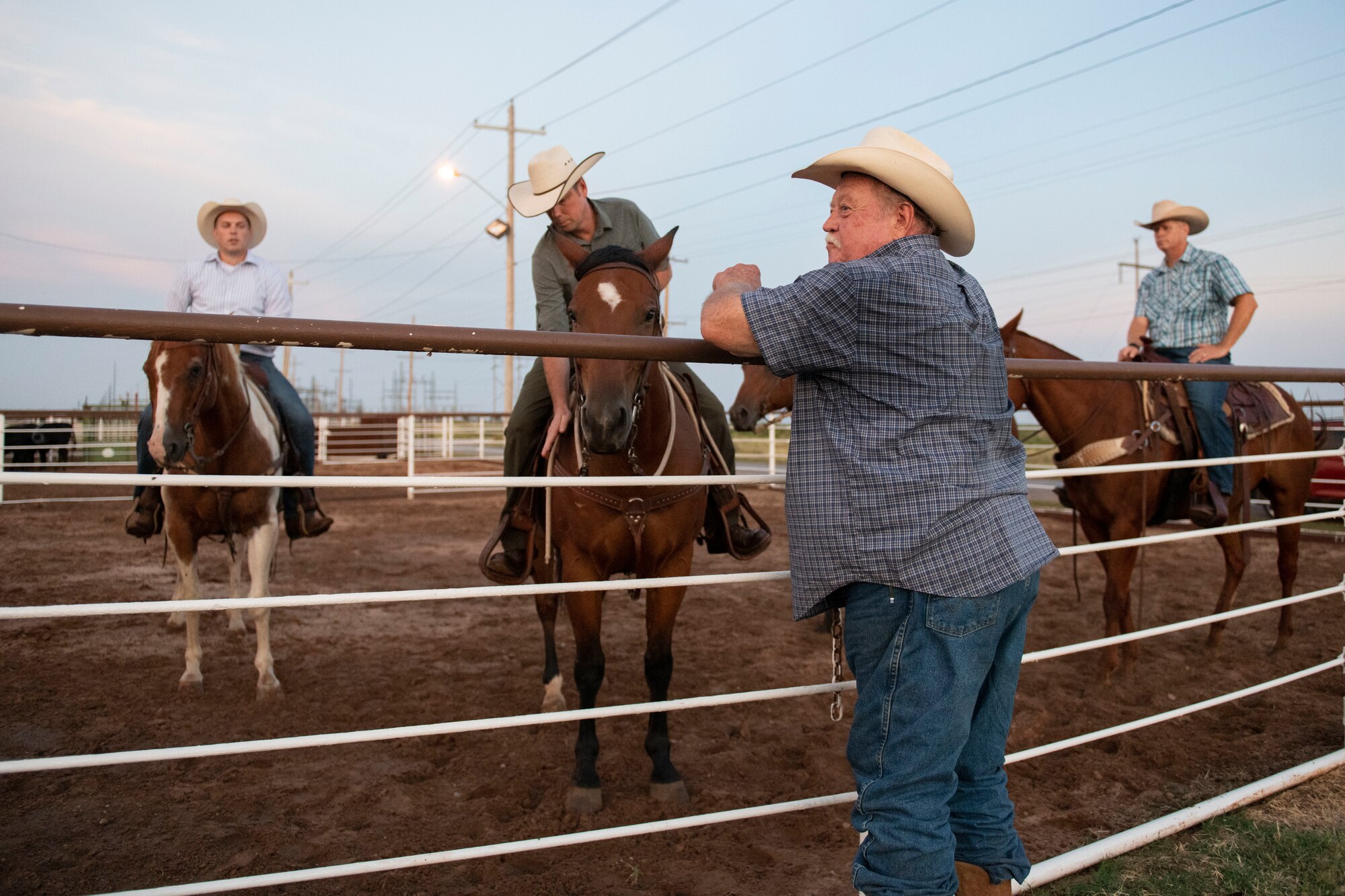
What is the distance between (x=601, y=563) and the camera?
3469mm

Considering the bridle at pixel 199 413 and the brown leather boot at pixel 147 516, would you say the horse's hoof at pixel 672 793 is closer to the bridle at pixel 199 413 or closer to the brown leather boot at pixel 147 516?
the bridle at pixel 199 413

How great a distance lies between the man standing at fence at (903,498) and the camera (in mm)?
1633

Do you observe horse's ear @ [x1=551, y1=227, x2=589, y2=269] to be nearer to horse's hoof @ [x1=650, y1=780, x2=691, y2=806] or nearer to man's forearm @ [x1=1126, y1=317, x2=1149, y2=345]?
horse's hoof @ [x1=650, y1=780, x2=691, y2=806]

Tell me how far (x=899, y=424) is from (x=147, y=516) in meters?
5.49

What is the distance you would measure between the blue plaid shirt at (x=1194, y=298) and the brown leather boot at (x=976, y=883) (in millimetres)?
5047

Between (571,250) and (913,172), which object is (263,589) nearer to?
(571,250)

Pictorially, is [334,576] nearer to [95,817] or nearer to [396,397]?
[95,817]

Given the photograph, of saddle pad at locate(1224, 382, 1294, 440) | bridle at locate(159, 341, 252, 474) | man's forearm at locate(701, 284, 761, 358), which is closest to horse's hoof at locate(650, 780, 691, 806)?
man's forearm at locate(701, 284, 761, 358)

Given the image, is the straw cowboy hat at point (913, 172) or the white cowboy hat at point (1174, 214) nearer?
the straw cowboy hat at point (913, 172)

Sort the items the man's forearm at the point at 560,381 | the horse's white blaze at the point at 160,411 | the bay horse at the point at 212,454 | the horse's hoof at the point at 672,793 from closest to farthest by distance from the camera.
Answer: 1. the horse's hoof at the point at 672,793
2. the man's forearm at the point at 560,381
3. the horse's white blaze at the point at 160,411
4. the bay horse at the point at 212,454

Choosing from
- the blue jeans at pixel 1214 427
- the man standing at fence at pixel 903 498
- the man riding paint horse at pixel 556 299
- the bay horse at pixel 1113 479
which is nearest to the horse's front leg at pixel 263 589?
the man riding paint horse at pixel 556 299

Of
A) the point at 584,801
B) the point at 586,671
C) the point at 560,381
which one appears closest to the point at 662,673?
the point at 586,671

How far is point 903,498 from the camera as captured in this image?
1.65 m

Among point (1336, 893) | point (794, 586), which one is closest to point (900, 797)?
point (794, 586)
